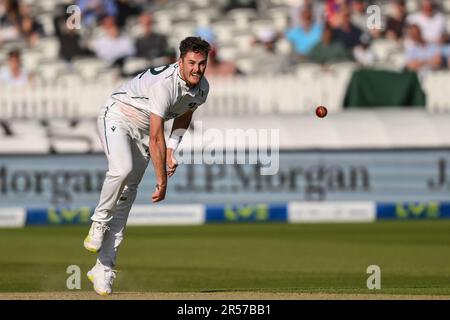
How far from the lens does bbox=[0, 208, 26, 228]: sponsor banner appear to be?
66.5ft

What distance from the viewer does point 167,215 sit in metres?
20.6

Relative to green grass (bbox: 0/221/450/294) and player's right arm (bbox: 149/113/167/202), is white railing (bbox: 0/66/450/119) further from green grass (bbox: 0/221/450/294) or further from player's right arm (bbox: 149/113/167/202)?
player's right arm (bbox: 149/113/167/202)

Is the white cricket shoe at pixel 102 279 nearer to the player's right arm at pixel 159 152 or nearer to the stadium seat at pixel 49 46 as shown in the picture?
the player's right arm at pixel 159 152

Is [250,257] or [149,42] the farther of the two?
[149,42]

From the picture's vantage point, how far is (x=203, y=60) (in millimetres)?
10211

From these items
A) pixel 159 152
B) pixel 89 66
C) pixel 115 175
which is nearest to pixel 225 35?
pixel 89 66

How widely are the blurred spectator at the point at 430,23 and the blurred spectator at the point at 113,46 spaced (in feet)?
17.5

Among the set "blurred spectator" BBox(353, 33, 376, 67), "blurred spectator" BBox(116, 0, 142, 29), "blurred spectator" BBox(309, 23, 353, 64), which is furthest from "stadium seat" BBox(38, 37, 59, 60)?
"blurred spectator" BBox(353, 33, 376, 67)

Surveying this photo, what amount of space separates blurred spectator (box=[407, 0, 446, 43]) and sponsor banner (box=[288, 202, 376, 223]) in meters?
4.13

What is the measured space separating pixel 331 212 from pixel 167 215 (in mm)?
2662

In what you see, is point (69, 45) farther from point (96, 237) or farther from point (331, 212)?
point (96, 237)

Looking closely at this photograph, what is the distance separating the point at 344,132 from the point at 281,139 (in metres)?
1.05
